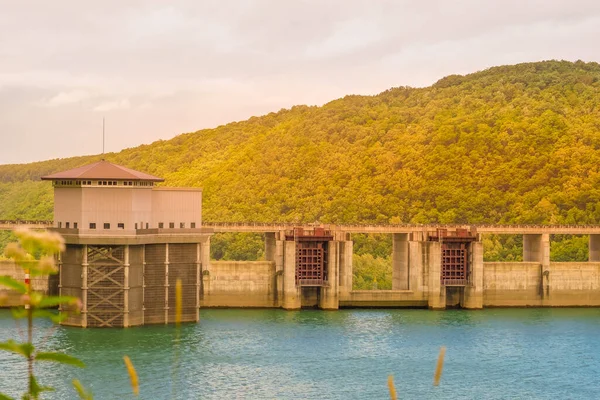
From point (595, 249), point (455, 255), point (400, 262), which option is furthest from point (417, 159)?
point (455, 255)

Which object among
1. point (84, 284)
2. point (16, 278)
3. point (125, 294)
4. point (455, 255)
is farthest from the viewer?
point (455, 255)

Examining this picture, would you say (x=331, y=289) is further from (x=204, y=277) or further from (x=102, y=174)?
(x=102, y=174)

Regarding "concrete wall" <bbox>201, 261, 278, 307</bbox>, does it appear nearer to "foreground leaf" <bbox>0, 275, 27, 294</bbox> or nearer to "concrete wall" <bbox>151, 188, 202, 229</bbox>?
"concrete wall" <bbox>151, 188, 202, 229</bbox>

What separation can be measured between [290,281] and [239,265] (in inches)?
157

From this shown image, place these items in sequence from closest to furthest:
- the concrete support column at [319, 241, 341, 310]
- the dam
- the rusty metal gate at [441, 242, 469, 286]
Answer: the dam < the concrete support column at [319, 241, 341, 310] < the rusty metal gate at [441, 242, 469, 286]

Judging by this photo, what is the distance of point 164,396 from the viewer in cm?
4741

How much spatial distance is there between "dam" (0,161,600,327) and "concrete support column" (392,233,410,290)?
5.0 inches

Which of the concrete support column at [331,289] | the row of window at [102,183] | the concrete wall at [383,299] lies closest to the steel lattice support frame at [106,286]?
the row of window at [102,183]

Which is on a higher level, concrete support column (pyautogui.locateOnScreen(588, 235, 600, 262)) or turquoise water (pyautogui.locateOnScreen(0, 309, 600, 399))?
concrete support column (pyautogui.locateOnScreen(588, 235, 600, 262))

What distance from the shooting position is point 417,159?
135375 mm

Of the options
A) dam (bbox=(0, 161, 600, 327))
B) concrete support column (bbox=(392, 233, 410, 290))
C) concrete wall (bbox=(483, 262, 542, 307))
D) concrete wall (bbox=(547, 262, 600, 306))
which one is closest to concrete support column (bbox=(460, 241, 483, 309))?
dam (bbox=(0, 161, 600, 327))

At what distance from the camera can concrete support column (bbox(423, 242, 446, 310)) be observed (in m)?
82.8

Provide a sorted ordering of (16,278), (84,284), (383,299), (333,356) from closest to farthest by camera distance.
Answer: (333,356) < (84,284) < (16,278) < (383,299)

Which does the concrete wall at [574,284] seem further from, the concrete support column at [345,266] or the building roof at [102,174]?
the building roof at [102,174]
